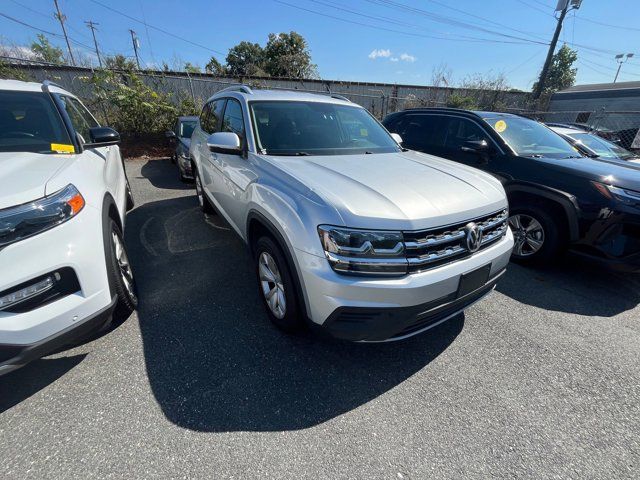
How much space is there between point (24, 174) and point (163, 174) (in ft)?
21.8

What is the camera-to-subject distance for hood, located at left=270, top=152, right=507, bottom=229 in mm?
1738

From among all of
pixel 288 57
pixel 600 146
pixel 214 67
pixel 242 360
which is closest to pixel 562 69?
pixel 288 57

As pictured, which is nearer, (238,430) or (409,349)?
(238,430)

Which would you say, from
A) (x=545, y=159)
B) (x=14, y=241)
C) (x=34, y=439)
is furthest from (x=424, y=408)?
(x=545, y=159)

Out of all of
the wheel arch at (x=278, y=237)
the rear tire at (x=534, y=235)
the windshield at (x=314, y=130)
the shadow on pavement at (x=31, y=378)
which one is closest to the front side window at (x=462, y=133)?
the rear tire at (x=534, y=235)

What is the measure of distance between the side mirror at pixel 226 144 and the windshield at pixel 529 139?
3.49 metres

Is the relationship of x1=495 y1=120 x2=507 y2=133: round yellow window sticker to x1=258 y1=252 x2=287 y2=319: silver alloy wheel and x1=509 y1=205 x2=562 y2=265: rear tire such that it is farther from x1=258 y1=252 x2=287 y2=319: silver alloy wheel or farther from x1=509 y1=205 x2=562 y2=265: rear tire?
x1=258 y1=252 x2=287 y2=319: silver alloy wheel

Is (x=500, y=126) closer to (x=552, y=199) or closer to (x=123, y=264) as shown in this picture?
(x=552, y=199)

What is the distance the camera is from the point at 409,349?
237 centimetres

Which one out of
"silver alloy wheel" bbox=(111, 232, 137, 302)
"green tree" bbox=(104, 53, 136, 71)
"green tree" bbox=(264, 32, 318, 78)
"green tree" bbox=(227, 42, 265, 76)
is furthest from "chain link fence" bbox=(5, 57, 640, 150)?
"green tree" bbox=(227, 42, 265, 76)

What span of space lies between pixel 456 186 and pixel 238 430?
2.10 m

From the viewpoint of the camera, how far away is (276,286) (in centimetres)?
233

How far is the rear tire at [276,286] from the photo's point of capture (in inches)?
81.8

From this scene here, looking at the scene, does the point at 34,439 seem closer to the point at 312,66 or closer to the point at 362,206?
the point at 362,206
